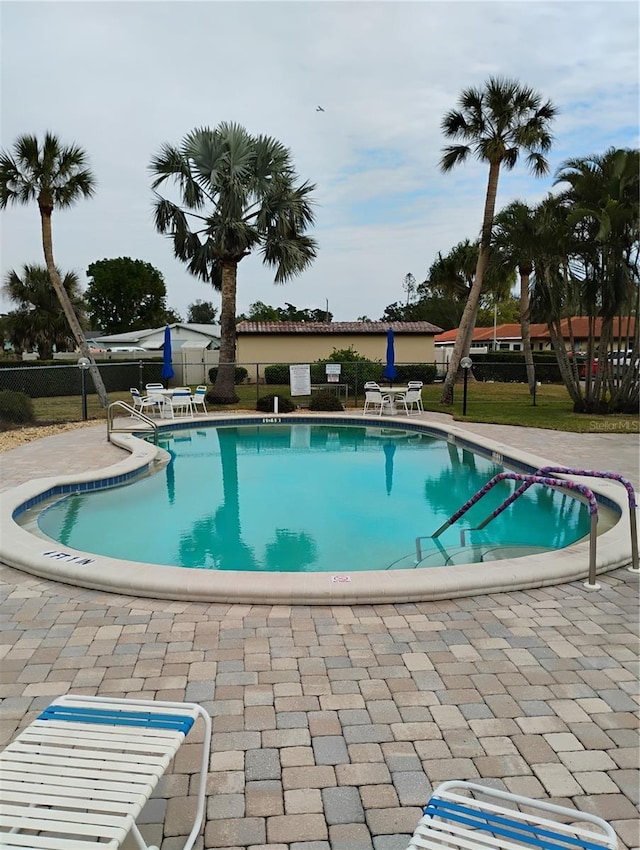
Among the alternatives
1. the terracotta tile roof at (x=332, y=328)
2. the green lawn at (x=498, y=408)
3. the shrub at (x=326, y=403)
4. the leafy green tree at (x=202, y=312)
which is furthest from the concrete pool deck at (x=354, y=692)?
the leafy green tree at (x=202, y=312)

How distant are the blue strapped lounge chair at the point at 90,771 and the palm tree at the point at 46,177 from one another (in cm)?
1427

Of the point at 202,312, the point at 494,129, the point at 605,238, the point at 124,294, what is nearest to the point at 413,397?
the point at 605,238

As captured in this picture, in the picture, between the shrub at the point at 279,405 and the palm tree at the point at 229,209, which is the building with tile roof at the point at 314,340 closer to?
the palm tree at the point at 229,209

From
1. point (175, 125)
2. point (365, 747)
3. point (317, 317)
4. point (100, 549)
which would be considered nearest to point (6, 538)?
point (100, 549)

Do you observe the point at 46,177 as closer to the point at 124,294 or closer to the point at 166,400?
the point at 166,400

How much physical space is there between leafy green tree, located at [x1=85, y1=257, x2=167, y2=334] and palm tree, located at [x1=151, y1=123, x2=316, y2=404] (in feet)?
107

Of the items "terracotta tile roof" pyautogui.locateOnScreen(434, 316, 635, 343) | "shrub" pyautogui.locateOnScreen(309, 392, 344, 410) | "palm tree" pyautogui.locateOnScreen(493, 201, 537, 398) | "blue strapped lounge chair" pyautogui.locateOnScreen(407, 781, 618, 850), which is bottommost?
"blue strapped lounge chair" pyautogui.locateOnScreen(407, 781, 618, 850)

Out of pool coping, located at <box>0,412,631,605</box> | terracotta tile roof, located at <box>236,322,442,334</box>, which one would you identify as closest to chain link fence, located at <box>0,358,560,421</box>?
terracotta tile roof, located at <box>236,322,442,334</box>

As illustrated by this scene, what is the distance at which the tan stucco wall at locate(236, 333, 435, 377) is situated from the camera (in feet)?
84.9

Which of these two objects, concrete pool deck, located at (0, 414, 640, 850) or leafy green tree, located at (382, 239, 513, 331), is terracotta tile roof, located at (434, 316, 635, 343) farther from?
concrete pool deck, located at (0, 414, 640, 850)

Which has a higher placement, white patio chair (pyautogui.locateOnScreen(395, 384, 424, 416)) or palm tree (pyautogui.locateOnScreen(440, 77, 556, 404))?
palm tree (pyautogui.locateOnScreen(440, 77, 556, 404))

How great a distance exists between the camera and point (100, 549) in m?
6.16

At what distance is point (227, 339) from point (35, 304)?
13.4 meters

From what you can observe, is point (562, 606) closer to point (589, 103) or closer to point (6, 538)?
point (6, 538)
